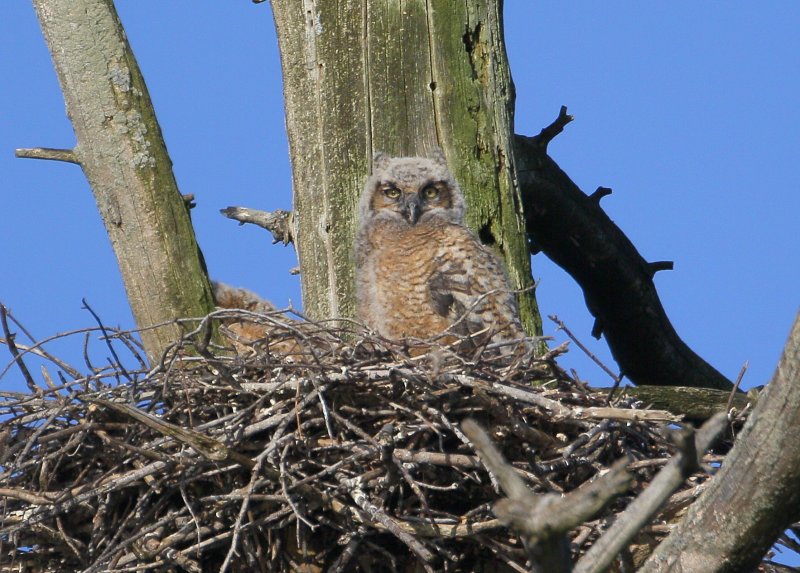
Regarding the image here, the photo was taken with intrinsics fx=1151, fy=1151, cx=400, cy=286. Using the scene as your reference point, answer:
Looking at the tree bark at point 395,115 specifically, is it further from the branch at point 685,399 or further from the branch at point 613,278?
the branch at point 613,278

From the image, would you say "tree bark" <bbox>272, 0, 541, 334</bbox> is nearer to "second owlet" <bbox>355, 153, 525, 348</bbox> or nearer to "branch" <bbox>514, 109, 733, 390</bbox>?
"second owlet" <bbox>355, 153, 525, 348</bbox>

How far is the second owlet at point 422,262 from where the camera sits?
466 cm

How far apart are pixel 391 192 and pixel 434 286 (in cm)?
57

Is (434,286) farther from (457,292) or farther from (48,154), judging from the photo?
(48,154)

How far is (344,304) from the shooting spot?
16.7 ft

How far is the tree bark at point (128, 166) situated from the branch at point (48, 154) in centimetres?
3

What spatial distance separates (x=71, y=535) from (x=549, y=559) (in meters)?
2.33

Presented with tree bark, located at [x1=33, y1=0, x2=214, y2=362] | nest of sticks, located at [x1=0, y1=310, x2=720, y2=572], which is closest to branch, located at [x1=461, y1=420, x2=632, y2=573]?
nest of sticks, located at [x1=0, y1=310, x2=720, y2=572]

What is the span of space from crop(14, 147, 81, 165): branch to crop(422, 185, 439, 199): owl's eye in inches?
58.3

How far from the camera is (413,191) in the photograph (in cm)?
501

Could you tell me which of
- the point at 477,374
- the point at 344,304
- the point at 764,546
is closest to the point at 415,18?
the point at 344,304

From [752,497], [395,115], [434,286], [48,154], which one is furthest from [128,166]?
[752,497]

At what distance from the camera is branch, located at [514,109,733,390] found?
6255 mm

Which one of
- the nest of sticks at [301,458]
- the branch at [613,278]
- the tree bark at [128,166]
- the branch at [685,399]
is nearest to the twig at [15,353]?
the nest of sticks at [301,458]
